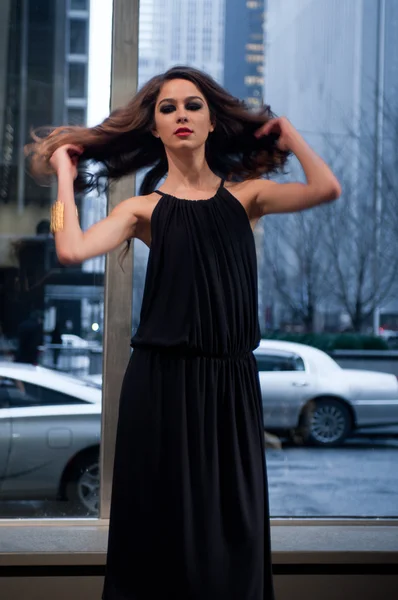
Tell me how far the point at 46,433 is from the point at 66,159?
1.55 metres

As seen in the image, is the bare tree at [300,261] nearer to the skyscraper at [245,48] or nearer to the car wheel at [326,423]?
the car wheel at [326,423]

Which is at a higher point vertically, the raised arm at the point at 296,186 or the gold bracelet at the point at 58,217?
the raised arm at the point at 296,186

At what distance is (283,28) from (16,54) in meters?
1.09

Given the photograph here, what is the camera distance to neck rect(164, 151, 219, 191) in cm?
188

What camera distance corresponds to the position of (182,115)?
72.0 inches

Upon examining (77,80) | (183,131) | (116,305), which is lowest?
(116,305)

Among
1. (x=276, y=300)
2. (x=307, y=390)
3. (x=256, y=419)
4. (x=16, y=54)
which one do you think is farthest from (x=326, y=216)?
(x=256, y=419)

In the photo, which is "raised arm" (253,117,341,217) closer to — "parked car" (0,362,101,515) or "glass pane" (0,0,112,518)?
"glass pane" (0,0,112,518)

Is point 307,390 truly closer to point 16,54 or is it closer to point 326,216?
point 326,216

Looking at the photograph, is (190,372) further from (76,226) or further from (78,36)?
(78,36)

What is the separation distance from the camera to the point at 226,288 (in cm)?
175

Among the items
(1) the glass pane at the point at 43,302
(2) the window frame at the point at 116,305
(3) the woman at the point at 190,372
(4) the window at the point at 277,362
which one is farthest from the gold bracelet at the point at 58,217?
(4) the window at the point at 277,362

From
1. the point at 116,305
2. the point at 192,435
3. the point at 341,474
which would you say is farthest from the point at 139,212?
the point at 341,474

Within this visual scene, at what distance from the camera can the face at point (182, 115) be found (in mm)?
1832
